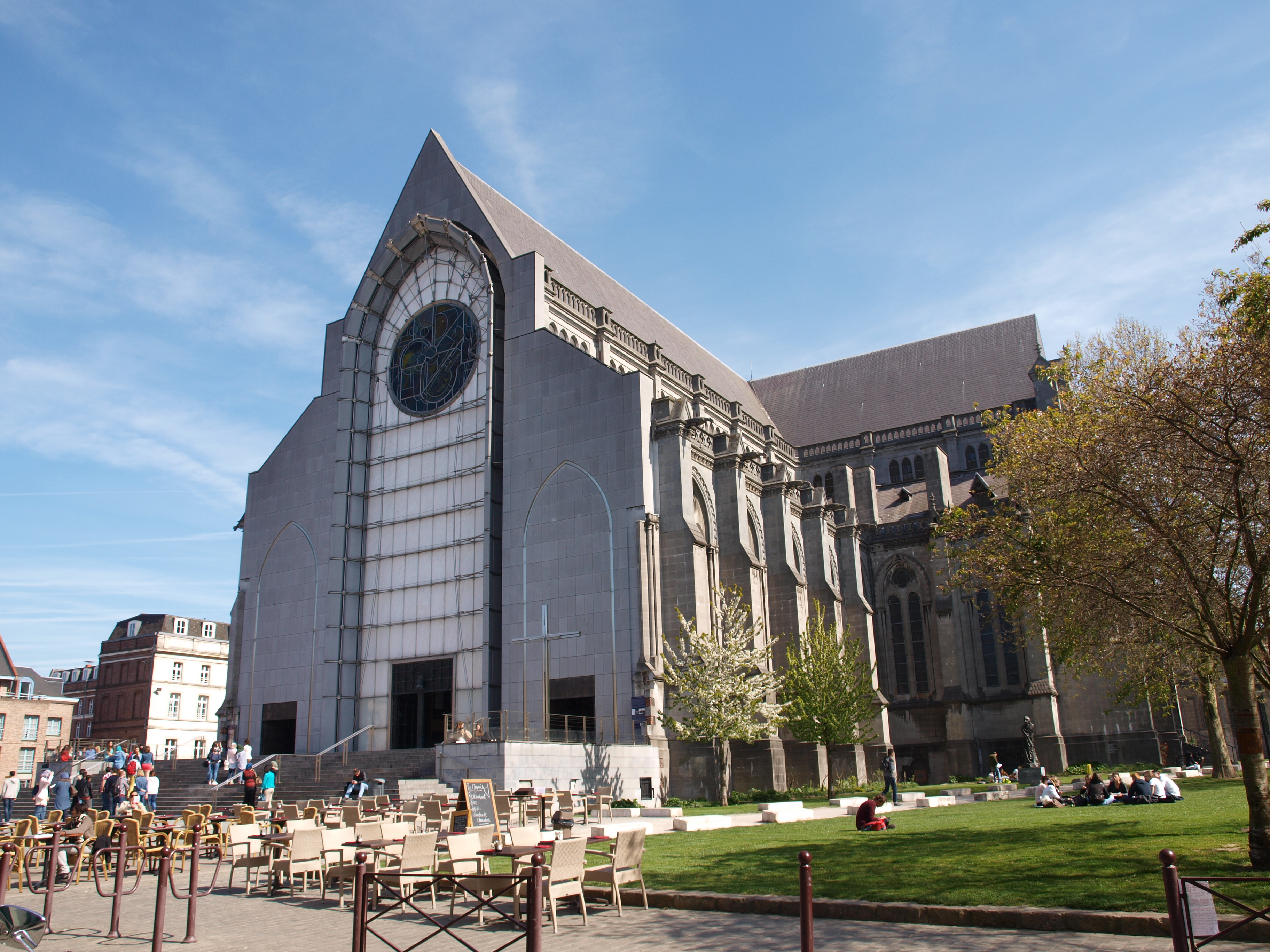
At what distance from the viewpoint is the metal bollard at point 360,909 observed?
7.77 meters

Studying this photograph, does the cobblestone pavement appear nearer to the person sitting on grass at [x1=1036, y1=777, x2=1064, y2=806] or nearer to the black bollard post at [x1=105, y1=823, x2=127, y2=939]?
the black bollard post at [x1=105, y1=823, x2=127, y2=939]

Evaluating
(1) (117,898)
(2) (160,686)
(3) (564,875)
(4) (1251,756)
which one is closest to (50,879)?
(1) (117,898)

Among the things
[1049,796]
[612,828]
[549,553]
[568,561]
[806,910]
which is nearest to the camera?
[806,910]

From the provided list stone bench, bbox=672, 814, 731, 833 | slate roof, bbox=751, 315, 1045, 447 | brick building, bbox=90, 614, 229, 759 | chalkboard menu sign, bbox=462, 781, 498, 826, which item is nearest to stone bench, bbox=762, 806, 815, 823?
stone bench, bbox=672, 814, 731, 833

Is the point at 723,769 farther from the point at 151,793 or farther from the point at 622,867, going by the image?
the point at 622,867

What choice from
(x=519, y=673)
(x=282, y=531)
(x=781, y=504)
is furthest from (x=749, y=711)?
(x=282, y=531)

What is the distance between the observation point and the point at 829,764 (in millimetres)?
36375

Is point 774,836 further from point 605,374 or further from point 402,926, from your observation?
point 605,374

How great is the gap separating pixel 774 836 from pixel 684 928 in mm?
8403

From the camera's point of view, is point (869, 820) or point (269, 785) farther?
point (269, 785)

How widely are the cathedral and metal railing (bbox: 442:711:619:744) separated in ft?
0.49

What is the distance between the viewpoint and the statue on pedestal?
37.8 meters

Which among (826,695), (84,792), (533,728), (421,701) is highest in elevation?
(421,701)

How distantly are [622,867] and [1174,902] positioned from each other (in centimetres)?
623
